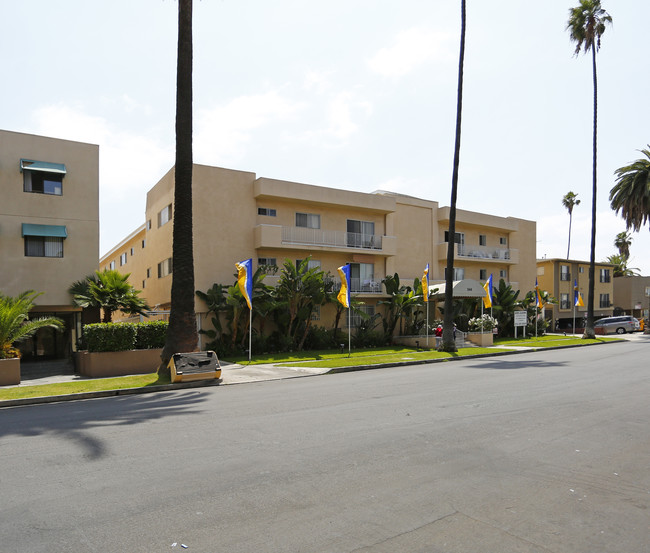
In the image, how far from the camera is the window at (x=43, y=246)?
22062mm

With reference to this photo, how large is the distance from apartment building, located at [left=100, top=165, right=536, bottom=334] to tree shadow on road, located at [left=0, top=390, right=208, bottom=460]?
13.7 m

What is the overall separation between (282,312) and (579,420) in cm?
1908

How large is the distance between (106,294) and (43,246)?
3.60 metres

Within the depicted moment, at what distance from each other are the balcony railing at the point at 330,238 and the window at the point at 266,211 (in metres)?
1.15

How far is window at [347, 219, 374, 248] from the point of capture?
31508mm

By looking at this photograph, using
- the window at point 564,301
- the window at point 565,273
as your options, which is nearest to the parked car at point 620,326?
the window at point 564,301

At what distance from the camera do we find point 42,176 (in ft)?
73.9

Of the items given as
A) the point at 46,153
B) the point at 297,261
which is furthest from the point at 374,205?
the point at 46,153

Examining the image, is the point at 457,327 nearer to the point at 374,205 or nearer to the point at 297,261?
the point at 374,205

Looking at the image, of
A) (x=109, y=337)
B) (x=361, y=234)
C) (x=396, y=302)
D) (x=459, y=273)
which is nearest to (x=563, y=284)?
(x=459, y=273)

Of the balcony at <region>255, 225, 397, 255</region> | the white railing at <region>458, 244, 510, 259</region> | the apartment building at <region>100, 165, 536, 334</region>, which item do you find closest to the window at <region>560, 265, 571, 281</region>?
the apartment building at <region>100, 165, 536, 334</region>

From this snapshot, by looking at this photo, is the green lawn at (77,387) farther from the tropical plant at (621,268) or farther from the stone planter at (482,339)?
the tropical plant at (621,268)

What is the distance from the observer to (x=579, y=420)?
8.59 metres

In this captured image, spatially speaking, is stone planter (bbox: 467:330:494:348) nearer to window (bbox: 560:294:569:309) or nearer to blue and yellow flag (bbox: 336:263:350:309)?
blue and yellow flag (bbox: 336:263:350:309)
